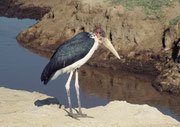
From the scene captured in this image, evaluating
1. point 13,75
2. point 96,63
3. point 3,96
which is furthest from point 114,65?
point 3,96

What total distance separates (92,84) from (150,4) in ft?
23.5

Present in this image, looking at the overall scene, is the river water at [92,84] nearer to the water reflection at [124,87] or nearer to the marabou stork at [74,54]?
the water reflection at [124,87]

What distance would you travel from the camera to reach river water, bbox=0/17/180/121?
17806 millimetres

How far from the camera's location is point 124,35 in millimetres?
24562

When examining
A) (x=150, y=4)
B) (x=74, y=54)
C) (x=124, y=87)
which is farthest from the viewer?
(x=150, y=4)

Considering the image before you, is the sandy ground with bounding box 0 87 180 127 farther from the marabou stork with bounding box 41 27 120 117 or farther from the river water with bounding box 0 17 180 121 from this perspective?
the river water with bounding box 0 17 180 121

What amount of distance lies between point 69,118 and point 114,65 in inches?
486

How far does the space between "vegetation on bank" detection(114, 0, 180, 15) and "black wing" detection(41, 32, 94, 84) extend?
47.6ft

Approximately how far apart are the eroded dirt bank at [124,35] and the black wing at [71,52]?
8907mm

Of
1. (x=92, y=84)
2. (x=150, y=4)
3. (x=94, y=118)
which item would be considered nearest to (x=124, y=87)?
(x=92, y=84)

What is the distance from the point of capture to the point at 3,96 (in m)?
14.5

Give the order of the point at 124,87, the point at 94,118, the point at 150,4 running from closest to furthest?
the point at 94,118
the point at 124,87
the point at 150,4

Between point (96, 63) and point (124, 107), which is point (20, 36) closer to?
point (96, 63)

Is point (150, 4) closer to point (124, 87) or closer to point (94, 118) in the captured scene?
point (124, 87)
